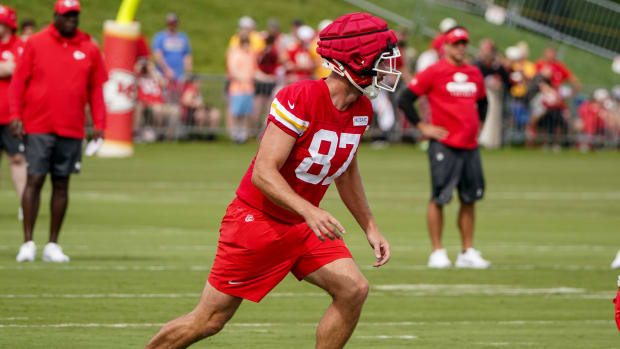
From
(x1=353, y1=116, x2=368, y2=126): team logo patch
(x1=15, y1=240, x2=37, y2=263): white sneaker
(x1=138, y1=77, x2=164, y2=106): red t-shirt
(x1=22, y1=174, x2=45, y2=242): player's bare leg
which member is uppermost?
(x1=353, y1=116, x2=368, y2=126): team logo patch

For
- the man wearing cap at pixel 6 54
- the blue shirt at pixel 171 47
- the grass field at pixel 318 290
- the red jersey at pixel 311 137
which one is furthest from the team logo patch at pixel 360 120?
the blue shirt at pixel 171 47

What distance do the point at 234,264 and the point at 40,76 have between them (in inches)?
228

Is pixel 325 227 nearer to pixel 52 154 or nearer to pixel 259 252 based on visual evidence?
pixel 259 252

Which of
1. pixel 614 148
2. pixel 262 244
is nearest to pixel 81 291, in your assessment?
pixel 262 244

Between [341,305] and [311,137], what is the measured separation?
88 centimetres

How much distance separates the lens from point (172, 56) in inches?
1114

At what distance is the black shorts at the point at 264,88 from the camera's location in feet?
96.0

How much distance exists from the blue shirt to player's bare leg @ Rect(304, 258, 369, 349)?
22042mm

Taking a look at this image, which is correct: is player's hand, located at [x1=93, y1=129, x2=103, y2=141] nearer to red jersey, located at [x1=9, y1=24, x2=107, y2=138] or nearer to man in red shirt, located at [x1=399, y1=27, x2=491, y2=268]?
red jersey, located at [x1=9, y1=24, x2=107, y2=138]

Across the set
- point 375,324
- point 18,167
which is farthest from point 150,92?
point 375,324

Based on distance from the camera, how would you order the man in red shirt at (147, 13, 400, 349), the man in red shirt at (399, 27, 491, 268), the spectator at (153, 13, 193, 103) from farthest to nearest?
the spectator at (153, 13, 193, 103)
the man in red shirt at (399, 27, 491, 268)
the man in red shirt at (147, 13, 400, 349)

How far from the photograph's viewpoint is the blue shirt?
28156 millimetres

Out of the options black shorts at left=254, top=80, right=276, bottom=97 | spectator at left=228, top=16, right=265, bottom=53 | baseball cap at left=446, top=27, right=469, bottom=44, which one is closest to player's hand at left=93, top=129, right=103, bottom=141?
baseball cap at left=446, top=27, right=469, bottom=44

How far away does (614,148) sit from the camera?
3397 cm
